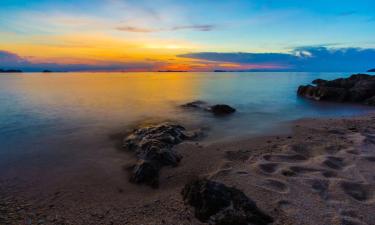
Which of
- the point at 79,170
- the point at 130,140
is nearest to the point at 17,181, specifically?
the point at 79,170

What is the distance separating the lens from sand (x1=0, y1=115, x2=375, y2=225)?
507cm

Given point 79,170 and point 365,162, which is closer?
point 365,162

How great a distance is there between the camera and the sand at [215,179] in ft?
16.6

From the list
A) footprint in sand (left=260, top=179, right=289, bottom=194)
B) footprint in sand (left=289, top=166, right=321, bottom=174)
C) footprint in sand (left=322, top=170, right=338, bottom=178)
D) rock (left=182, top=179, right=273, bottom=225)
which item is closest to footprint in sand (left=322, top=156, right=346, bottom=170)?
footprint in sand (left=322, top=170, right=338, bottom=178)

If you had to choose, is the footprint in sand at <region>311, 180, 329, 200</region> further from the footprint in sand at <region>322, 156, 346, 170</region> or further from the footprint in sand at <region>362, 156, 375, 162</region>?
the footprint in sand at <region>362, 156, 375, 162</region>

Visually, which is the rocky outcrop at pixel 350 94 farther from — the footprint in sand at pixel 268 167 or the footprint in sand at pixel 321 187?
the footprint in sand at pixel 321 187

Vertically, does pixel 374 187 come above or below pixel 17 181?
above

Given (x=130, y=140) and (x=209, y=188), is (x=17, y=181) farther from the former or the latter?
(x=209, y=188)

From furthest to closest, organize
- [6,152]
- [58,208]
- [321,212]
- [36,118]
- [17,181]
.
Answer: [36,118] → [6,152] → [17,181] → [58,208] → [321,212]

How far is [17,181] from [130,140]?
15.2 ft

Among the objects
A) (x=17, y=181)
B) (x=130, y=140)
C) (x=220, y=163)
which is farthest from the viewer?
(x=130, y=140)

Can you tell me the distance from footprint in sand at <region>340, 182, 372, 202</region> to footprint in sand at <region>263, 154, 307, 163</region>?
1924 mm

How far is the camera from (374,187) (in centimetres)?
583

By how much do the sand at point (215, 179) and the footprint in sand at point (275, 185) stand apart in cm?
2
